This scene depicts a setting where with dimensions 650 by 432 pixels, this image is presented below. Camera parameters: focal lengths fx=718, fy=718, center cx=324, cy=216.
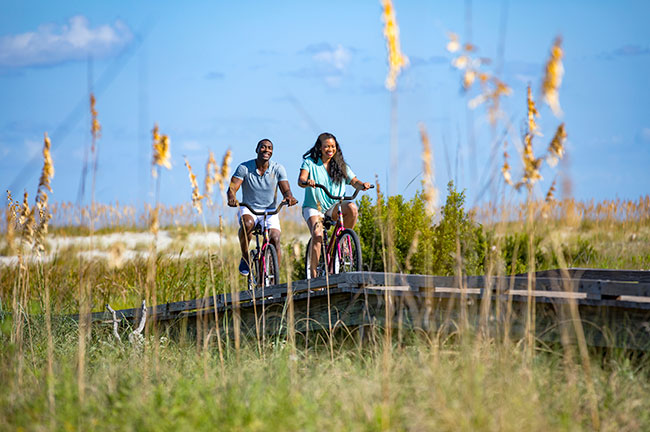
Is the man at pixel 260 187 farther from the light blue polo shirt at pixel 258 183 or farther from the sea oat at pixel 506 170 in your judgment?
the sea oat at pixel 506 170

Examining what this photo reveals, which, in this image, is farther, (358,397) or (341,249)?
(341,249)

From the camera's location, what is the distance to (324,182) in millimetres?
7336

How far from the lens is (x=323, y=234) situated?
7.27 m

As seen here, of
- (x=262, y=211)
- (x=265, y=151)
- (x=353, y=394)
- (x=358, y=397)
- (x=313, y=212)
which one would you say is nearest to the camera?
(x=358, y=397)

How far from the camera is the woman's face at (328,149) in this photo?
7.32 meters

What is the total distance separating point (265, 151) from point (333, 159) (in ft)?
2.40

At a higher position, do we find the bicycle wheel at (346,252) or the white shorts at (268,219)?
the white shorts at (268,219)

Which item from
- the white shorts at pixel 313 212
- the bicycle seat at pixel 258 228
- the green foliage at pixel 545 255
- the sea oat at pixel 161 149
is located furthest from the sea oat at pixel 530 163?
the green foliage at pixel 545 255

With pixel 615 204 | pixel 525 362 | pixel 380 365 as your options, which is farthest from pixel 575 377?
pixel 615 204

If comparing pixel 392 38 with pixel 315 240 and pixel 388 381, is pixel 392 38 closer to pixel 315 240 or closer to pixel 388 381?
pixel 388 381

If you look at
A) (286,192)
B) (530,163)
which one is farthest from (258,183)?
(530,163)

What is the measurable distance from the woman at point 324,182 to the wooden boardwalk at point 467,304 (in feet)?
2.99

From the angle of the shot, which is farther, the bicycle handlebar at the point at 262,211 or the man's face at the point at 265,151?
the man's face at the point at 265,151

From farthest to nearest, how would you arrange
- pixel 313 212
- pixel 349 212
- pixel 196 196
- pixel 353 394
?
pixel 313 212
pixel 349 212
pixel 196 196
pixel 353 394
